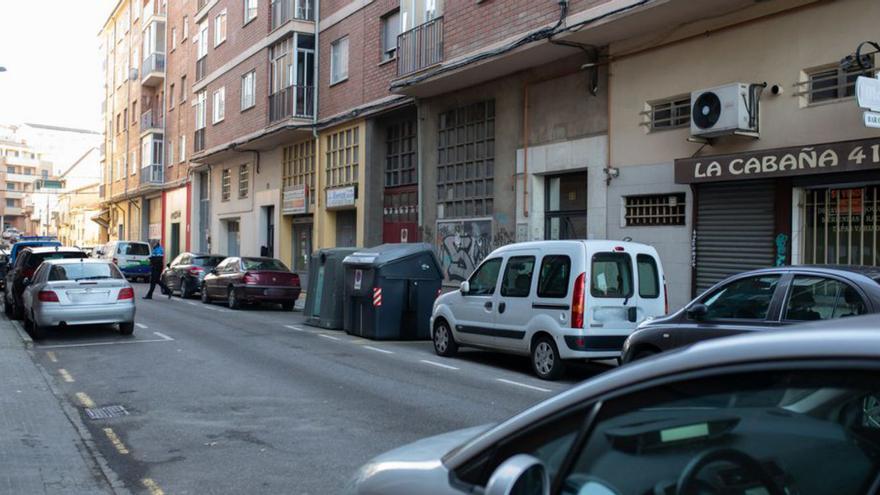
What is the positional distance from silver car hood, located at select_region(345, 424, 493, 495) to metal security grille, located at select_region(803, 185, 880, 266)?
10.6 meters

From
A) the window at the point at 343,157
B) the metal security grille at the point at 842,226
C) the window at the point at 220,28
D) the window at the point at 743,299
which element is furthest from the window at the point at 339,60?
the window at the point at 743,299

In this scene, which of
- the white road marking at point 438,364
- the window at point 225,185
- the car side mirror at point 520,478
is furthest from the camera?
the window at point 225,185

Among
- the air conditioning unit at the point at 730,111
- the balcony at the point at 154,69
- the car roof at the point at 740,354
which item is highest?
the balcony at the point at 154,69

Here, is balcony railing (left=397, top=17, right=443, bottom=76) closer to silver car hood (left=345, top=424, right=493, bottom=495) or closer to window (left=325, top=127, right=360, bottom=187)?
window (left=325, top=127, right=360, bottom=187)

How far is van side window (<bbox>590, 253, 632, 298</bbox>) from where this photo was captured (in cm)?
1037

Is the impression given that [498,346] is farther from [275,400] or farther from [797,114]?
[797,114]

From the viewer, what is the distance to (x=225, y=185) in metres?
36.6

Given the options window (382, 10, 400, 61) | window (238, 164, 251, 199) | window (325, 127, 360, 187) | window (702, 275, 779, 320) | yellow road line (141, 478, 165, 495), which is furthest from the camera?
window (238, 164, 251, 199)

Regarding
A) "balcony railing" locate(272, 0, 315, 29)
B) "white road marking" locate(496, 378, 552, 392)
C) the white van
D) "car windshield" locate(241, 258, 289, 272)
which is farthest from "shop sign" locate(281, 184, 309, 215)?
"white road marking" locate(496, 378, 552, 392)

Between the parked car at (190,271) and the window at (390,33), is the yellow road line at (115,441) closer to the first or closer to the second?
the window at (390,33)

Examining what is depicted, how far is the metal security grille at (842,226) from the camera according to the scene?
11.4 m

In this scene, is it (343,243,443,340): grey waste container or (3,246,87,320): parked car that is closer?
(343,243,443,340): grey waste container

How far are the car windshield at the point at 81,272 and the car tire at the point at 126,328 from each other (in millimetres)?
894

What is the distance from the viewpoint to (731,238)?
13.2 meters
